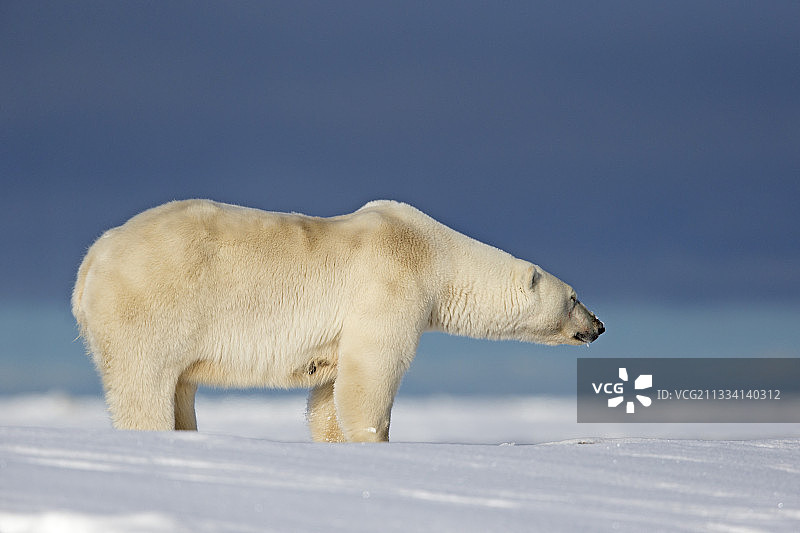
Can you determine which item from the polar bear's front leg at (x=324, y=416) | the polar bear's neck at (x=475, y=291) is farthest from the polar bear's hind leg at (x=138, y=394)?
the polar bear's neck at (x=475, y=291)

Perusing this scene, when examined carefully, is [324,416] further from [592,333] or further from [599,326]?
[599,326]

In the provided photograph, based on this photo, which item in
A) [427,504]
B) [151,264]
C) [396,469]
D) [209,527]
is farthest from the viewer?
[151,264]

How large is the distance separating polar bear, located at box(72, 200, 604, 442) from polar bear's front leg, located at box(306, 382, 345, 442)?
0.02 meters

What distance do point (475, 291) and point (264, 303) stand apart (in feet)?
6.58

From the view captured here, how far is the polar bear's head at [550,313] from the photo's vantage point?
813 cm

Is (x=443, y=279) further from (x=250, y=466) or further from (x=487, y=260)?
(x=250, y=466)

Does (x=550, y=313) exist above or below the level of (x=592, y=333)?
above

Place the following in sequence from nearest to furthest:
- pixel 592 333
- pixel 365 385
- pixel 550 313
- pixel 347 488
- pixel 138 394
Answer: pixel 347 488, pixel 138 394, pixel 365 385, pixel 550 313, pixel 592 333

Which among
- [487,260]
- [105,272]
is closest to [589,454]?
[487,260]

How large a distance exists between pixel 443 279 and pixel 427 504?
415cm

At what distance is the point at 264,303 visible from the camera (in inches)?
270

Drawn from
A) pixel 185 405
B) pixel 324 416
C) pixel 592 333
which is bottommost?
→ pixel 324 416

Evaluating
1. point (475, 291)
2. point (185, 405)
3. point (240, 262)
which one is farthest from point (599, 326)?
point (185, 405)

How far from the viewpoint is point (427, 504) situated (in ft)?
11.5
